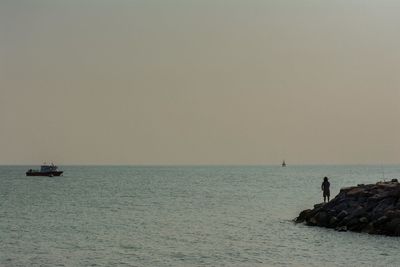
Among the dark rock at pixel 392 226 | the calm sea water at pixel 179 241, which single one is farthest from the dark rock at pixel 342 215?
the dark rock at pixel 392 226

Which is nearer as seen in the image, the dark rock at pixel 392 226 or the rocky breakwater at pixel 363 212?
the dark rock at pixel 392 226

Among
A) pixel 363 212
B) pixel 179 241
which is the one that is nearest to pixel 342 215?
pixel 363 212

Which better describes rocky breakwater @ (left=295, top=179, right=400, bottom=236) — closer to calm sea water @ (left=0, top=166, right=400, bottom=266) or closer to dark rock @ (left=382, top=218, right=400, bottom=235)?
dark rock @ (left=382, top=218, right=400, bottom=235)

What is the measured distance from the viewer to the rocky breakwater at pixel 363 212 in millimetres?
37312

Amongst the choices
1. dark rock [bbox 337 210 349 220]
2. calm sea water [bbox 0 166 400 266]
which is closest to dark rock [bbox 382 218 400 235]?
calm sea water [bbox 0 166 400 266]

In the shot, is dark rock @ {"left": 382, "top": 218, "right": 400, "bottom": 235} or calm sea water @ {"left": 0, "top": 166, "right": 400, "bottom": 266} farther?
dark rock @ {"left": 382, "top": 218, "right": 400, "bottom": 235}

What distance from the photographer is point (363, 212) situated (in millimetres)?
40219

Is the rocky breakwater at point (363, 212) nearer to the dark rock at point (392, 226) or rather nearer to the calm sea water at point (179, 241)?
the dark rock at point (392, 226)

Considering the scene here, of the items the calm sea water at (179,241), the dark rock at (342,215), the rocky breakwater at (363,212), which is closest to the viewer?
the calm sea water at (179,241)

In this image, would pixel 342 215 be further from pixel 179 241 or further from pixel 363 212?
pixel 179 241

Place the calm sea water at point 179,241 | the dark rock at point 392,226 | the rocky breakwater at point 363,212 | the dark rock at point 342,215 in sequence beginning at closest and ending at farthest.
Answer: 1. the calm sea water at point 179,241
2. the dark rock at point 392,226
3. the rocky breakwater at point 363,212
4. the dark rock at point 342,215

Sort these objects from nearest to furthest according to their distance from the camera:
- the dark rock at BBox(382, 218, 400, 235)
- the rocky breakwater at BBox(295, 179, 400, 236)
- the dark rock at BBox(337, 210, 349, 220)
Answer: the dark rock at BBox(382, 218, 400, 235) < the rocky breakwater at BBox(295, 179, 400, 236) < the dark rock at BBox(337, 210, 349, 220)

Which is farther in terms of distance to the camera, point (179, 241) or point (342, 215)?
point (342, 215)

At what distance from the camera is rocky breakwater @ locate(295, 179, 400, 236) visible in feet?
122
